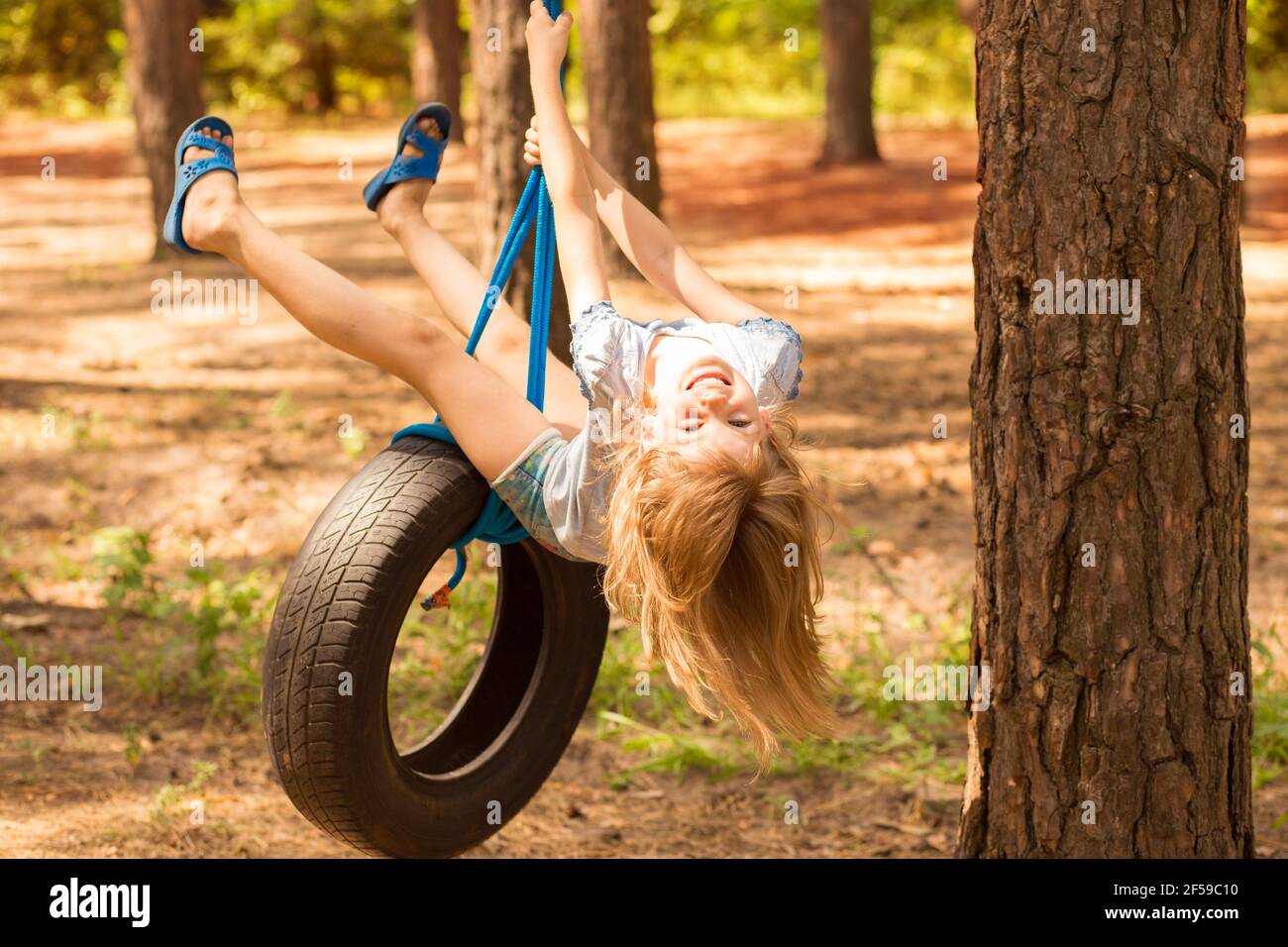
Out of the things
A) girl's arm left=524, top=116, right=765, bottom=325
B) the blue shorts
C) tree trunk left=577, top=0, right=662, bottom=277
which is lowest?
the blue shorts

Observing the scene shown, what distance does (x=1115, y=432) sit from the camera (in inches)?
101

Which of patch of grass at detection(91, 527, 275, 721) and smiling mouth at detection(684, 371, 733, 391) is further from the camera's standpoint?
patch of grass at detection(91, 527, 275, 721)

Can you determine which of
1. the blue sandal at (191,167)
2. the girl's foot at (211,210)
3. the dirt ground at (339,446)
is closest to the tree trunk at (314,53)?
the dirt ground at (339,446)

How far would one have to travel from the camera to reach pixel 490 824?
293cm

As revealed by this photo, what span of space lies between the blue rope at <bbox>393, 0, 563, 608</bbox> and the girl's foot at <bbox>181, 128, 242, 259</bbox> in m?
0.54

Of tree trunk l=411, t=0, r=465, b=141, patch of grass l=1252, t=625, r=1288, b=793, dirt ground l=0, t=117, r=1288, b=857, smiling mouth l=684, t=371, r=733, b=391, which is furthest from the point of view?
tree trunk l=411, t=0, r=465, b=141

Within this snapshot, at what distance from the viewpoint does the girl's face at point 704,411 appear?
8.33ft

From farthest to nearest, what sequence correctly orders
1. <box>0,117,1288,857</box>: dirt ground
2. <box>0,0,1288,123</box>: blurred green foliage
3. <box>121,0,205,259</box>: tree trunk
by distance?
1. <box>0,0,1288,123</box>: blurred green foliage
2. <box>121,0,205,259</box>: tree trunk
3. <box>0,117,1288,857</box>: dirt ground

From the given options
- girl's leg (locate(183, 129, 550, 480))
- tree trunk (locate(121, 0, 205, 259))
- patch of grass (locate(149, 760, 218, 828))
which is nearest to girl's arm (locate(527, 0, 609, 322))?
girl's leg (locate(183, 129, 550, 480))

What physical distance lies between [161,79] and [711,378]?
7780mm

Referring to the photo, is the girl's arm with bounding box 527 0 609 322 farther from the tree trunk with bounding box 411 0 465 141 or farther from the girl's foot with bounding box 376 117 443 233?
the tree trunk with bounding box 411 0 465 141

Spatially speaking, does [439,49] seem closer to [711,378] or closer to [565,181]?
[565,181]

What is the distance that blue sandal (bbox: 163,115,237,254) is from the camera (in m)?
2.87
